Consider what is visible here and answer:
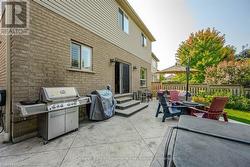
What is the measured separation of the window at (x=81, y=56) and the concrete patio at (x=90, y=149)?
2841mm

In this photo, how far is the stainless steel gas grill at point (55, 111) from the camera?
146 inches

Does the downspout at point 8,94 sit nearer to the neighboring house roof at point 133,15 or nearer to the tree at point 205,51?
the neighboring house roof at point 133,15

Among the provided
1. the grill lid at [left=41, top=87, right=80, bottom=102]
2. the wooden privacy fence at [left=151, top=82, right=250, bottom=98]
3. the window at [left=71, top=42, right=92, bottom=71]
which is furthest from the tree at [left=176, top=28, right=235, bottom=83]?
the grill lid at [left=41, top=87, right=80, bottom=102]

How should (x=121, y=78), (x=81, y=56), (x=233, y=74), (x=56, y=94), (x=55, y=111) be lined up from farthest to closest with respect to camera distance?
(x=233, y=74) → (x=121, y=78) → (x=81, y=56) → (x=56, y=94) → (x=55, y=111)

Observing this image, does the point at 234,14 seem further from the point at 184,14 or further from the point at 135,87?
the point at 135,87

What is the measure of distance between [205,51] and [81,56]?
1972cm

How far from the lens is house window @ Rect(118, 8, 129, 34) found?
9914mm

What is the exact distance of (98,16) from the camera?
294 inches

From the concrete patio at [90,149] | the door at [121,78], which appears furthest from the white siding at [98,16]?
the concrete patio at [90,149]

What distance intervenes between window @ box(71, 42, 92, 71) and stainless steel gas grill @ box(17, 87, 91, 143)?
1.76m

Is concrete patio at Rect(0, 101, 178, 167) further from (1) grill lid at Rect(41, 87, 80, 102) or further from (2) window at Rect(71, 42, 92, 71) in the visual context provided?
(2) window at Rect(71, 42, 92, 71)

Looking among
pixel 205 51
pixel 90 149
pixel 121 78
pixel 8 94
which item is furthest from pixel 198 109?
pixel 205 51

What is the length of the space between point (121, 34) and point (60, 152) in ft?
27.4

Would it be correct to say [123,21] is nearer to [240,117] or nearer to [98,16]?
[98,16]
